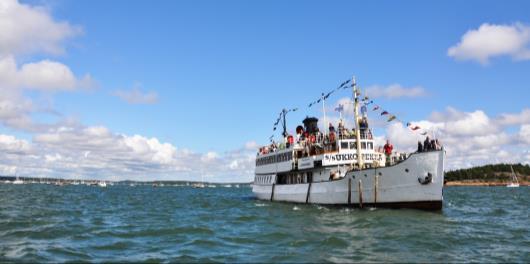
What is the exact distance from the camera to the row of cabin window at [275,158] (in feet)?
171

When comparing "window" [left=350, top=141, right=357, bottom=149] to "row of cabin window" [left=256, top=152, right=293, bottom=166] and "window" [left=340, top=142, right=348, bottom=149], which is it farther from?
"row of cabin window" [left=256, top=152, right=293, bottom=166]

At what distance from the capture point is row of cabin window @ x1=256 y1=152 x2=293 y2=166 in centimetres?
5213

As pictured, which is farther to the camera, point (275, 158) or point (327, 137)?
point (275, 158)

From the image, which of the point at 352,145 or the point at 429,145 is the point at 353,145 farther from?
the point at 429,145

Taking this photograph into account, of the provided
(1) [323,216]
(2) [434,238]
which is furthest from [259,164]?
(2) [434,238]

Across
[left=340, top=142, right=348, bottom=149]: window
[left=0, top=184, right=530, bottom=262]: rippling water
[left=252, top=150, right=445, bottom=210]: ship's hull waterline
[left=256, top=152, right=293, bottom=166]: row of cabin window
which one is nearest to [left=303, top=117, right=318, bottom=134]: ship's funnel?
[left=256, top=152, right=293, bottom=166]: row of cabin window

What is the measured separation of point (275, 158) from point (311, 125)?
601 cm

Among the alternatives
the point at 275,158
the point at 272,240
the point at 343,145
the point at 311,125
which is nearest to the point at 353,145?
the point at 343,145

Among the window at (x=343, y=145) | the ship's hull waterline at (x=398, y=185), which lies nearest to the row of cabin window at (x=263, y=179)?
the window at (x=343, y=145)

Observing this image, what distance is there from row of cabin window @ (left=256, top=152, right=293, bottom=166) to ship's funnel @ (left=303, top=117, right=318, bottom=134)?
382 cm

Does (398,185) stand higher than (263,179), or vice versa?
(263,179)

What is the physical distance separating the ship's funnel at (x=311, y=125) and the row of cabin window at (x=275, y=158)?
382 cm

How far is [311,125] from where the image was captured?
5419cm

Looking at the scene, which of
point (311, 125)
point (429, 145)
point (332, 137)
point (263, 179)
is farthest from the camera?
point (263, 179)
